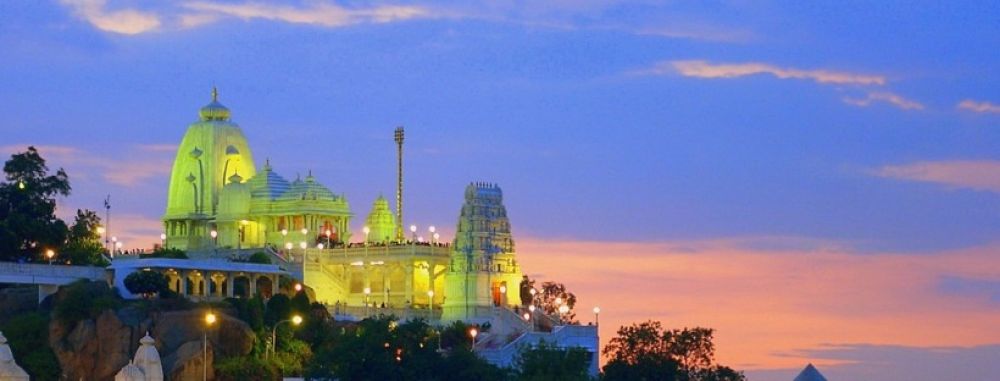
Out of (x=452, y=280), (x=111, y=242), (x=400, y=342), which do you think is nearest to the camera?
(x=400, y=342)

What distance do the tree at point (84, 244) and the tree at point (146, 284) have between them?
23.7 feet

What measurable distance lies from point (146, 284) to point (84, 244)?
40.8ft

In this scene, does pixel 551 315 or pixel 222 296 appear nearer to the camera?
pixel 222 296

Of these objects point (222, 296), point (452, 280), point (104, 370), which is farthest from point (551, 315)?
point (104, 370)

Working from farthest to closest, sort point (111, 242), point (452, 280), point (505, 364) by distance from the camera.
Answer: point (111, 242), point (452, 280), point (505, 364)

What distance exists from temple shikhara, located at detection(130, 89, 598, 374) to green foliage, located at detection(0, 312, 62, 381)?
22.1 feet

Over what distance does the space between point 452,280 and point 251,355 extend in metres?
20.8

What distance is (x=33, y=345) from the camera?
14225 cm

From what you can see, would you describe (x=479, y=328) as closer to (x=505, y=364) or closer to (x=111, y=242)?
(x=505, y=364)

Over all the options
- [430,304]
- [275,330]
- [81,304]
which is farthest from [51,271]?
[430,304]

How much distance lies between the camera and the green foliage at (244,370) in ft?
454

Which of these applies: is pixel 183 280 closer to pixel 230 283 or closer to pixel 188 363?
pixel 230 283

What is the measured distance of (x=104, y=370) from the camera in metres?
140

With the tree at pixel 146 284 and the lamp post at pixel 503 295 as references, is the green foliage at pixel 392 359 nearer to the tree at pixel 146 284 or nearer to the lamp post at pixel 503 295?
the tree at pixel 146 284
